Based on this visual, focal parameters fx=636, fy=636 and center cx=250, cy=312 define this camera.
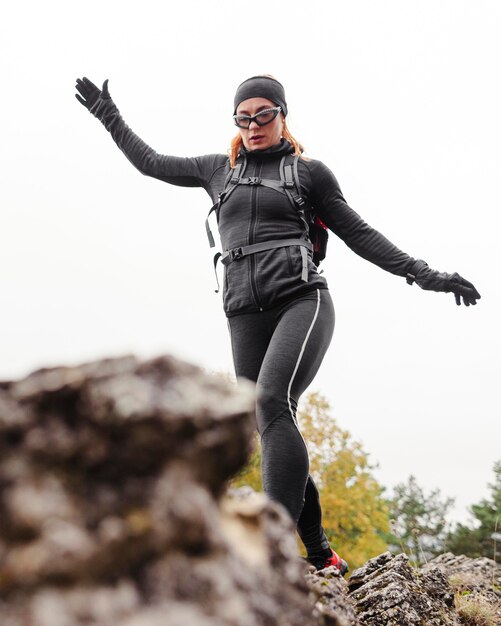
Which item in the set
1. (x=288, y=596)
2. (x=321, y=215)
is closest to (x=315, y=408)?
(x=321, y=215)

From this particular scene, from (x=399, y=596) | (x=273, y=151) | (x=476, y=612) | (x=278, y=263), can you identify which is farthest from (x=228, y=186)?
(x=476, y=612)

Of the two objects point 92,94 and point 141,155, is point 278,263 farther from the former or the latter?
point 92,94

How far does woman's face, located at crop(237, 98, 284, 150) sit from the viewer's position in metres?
4.23

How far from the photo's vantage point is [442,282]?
418cm

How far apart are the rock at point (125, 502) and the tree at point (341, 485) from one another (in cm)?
2028

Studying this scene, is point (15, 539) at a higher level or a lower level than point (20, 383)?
lower

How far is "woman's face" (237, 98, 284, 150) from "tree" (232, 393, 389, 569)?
58.5 ft

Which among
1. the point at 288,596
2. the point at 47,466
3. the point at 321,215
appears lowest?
the point at 288,596

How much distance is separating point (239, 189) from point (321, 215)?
1.93 feet

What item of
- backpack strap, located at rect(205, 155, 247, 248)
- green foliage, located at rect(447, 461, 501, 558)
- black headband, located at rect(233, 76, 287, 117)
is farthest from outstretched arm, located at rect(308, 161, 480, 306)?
green foliage, located at rect(447, 461, 501, 558)

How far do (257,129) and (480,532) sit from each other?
2681 cm

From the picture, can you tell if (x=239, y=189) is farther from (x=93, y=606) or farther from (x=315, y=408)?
(x=315, y=408)

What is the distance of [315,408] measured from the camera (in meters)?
23.6

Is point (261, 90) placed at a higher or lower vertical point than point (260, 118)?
higher
